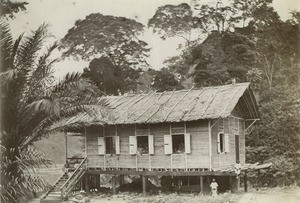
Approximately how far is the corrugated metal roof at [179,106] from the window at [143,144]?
1.34 m

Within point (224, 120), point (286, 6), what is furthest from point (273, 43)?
point (286, 6)

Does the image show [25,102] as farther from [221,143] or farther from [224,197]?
[221,143]

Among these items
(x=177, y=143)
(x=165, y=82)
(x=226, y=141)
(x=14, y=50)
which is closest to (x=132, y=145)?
(x=177, y=143)

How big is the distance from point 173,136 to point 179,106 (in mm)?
1577

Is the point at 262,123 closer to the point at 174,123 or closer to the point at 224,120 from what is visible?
the point at 224,120

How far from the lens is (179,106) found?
2017 cm

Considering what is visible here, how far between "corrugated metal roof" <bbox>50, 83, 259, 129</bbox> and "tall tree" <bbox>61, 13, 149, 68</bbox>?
23.8 feet

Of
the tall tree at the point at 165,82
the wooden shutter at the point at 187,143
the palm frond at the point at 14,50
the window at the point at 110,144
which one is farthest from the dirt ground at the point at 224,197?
the tall tree at the point at 165,82

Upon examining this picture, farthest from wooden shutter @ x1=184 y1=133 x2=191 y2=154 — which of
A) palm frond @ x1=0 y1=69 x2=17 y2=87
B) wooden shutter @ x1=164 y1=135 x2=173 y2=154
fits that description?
palm frond @ x1=0 y1=69 x2=17 y2=87

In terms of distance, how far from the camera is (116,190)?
73.8 feet

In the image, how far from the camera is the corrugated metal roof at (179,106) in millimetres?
19031

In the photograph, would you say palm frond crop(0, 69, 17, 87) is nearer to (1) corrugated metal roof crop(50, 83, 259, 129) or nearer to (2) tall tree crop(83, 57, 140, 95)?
(1) corrugated metal roof crop(50, 83, 259, 129)

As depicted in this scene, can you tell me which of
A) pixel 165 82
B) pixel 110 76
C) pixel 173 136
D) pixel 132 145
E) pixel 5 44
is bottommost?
pixel 132 145

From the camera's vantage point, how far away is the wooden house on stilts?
19281 millimetres
